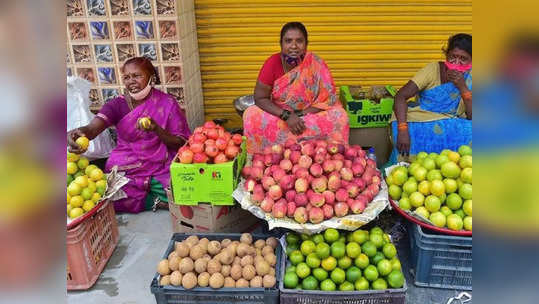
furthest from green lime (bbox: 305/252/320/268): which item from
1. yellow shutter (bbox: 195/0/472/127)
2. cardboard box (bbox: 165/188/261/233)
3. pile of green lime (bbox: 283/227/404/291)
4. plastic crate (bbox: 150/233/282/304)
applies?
yellow shutter (bbox: 195/0/472/127)

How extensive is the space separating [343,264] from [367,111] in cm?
233

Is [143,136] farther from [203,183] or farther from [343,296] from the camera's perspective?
[343,296]

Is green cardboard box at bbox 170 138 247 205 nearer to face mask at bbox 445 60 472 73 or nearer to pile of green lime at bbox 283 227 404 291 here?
pile of green lime at bbox 283 227 404 291

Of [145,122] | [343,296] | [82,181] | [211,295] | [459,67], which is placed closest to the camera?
[343,296]

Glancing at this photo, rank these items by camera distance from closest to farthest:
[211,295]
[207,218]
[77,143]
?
[211,295], [207,218], [77,143]

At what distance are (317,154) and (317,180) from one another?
254mm

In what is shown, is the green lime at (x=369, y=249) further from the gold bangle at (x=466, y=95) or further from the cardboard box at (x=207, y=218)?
the gold bangle at (x=466, y=95)

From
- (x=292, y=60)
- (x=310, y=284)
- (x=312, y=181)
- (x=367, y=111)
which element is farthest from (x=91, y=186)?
(x=367, y=111)

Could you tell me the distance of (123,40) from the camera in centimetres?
438

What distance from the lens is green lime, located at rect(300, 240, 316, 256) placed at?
277cm

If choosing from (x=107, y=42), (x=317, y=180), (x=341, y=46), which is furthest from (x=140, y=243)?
(x=341, y=46)
